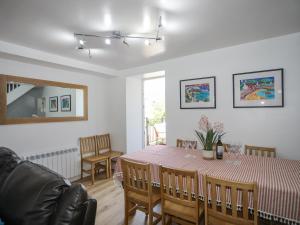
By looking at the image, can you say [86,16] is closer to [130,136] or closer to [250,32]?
[250,32]

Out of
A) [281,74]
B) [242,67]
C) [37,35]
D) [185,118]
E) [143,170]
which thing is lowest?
[143,170]

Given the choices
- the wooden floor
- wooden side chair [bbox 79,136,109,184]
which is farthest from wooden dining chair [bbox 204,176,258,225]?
wooden side chair [bbox 79,136,109,184]

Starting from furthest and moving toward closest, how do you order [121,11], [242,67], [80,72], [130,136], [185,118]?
[130,136] < [80,72] < [185,118] < [242,67] < [121,11]

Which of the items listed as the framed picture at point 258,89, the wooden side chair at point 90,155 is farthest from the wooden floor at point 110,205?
the framed picture at point 258,89

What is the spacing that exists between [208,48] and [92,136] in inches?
118

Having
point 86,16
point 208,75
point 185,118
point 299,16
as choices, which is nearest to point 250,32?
point 299,16

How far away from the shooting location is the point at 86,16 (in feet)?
6.20

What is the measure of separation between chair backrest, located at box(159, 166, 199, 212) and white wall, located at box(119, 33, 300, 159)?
61.0 inches

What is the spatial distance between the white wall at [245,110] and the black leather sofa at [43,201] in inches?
97.8

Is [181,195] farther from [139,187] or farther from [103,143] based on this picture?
[103,143]

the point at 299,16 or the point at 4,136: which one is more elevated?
the point at 299,16

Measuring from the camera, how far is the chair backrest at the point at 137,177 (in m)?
1.82

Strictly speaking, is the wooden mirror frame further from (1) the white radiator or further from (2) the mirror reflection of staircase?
(1) the white radiator

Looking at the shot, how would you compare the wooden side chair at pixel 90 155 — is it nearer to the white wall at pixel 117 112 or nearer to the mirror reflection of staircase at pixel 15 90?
the white wall at pixel 117 112
